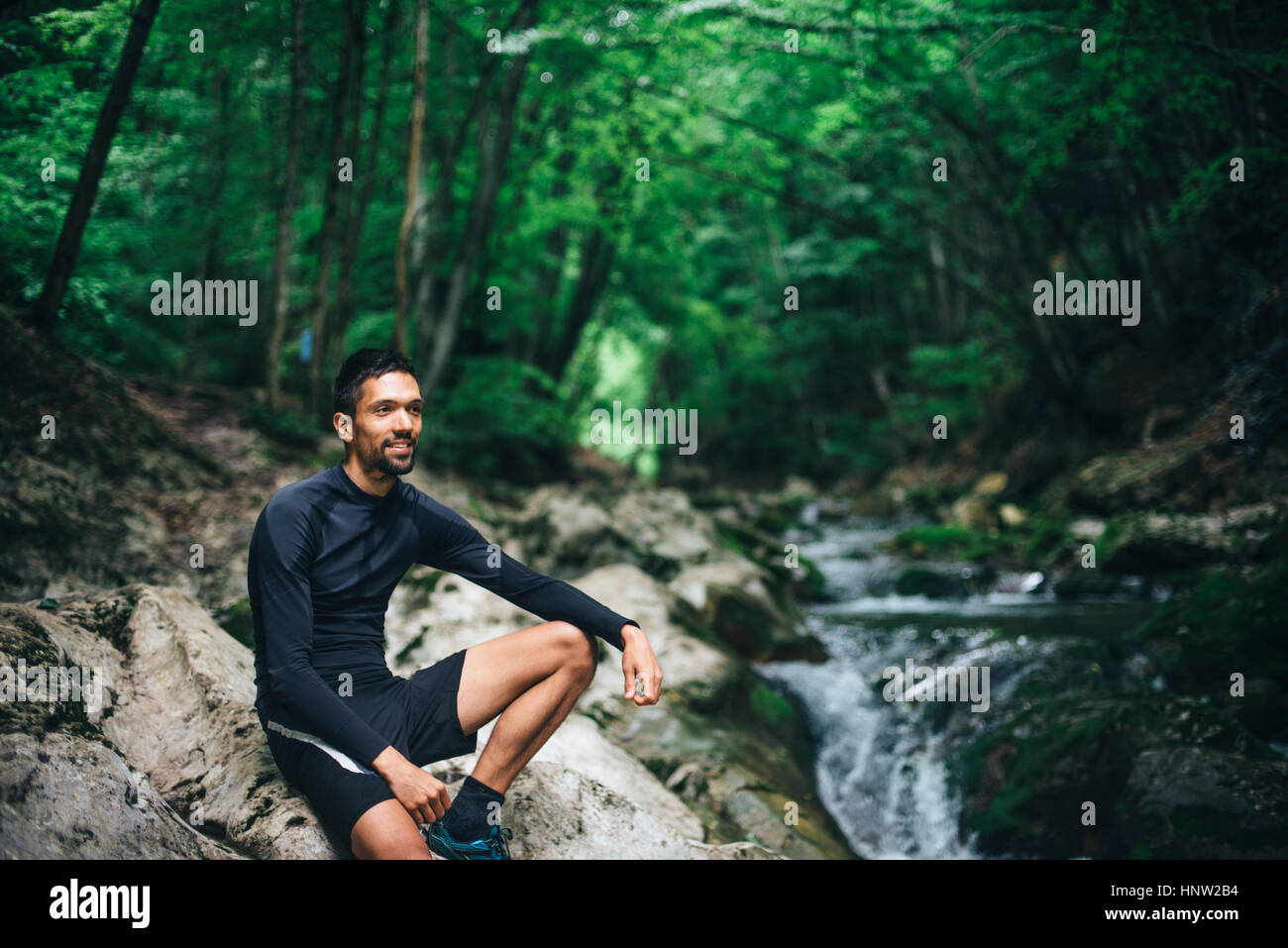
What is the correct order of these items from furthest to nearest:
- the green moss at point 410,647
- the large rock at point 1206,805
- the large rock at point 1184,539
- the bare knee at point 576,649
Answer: the large rock at point 1184,539 < the green moss at point 410,647 < the large rock at point 1206,805 < the bare knee at point 576,649

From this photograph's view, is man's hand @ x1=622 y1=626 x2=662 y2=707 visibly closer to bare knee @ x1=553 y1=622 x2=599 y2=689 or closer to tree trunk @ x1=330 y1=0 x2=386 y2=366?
bare knee @ x1=553 y1=622 x2=599 y2=689

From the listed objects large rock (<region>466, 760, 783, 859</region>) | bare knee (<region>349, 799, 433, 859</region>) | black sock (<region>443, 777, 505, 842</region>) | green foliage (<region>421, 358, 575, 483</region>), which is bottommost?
large rock (<region>466, 760, 783, 859</region>)

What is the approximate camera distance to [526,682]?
8.73 ft

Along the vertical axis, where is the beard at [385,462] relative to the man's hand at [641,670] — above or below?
above

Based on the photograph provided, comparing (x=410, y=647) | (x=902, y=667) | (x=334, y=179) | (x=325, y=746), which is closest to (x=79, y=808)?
(x=325, y=746)

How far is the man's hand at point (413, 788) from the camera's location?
2.10 metres

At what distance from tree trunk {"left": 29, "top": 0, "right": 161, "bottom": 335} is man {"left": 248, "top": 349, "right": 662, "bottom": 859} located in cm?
400

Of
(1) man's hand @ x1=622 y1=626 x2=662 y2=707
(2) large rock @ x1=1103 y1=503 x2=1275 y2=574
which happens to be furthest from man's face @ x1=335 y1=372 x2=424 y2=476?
(2) large rock @ x1=1103 y1=503 x2=1275 y2=574

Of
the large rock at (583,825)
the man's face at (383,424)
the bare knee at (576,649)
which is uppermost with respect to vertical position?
the man's face at (383,424)

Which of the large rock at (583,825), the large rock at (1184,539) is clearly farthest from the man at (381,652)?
the large rock at (1184,539)

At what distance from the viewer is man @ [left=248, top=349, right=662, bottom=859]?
7.11 ft

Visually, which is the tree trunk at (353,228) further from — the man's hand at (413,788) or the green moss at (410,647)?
the man's hand at (413,788)

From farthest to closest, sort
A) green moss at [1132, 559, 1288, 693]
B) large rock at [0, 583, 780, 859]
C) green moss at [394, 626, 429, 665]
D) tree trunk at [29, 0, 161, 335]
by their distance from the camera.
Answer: green moss at [1132, 559, 1288, 693], tree trunk at [29, 0, 161, 335], green moss at [394, 626, 429, 665], large rock at [0, 583, 780, 859]

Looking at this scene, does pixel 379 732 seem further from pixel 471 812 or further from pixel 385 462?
pixel 385 462
